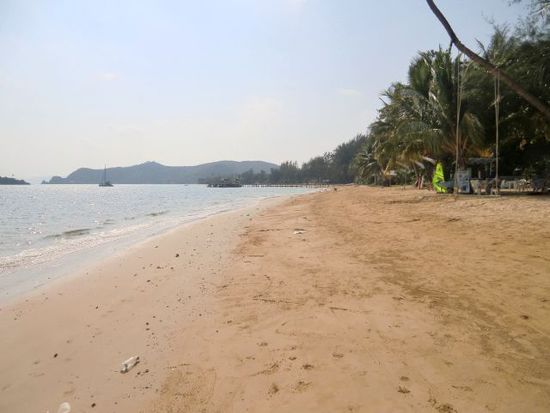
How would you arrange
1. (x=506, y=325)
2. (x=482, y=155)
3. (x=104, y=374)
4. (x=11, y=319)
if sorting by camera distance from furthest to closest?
(x=482, y=155) < (x=11, y=319) < (x=506, y=325) < (x=104, y=374)

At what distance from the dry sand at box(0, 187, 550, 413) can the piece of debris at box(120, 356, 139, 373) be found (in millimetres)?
79

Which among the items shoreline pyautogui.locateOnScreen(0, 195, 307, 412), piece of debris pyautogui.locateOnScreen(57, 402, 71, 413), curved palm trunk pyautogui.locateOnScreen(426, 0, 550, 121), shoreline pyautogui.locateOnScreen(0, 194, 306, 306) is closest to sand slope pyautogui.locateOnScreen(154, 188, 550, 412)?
shoreline pyautogui.locateOnScreen(0, 195, 307, 412)

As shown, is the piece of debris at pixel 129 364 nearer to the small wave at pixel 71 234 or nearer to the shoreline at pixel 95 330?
the shoreline at pixel 95 330

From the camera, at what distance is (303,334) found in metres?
4.07

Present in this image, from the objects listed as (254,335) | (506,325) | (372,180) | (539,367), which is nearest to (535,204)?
(506,325)

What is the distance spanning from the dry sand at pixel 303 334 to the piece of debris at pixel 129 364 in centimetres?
8

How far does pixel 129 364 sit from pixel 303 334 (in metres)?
1.86

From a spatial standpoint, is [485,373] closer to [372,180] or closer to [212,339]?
[212,339]

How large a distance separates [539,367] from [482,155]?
2311cm

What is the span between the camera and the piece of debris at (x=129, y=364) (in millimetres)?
3668

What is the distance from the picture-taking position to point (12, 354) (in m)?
4.37

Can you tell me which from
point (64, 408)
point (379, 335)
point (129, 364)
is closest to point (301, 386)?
point (379, 335)

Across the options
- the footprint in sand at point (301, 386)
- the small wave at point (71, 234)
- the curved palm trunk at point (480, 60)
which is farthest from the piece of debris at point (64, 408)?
the small wave at point (71, 234)

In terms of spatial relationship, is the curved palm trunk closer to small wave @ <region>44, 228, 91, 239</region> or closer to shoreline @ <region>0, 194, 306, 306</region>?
shoreline @ <region>0, 194, 306, 306</region>
